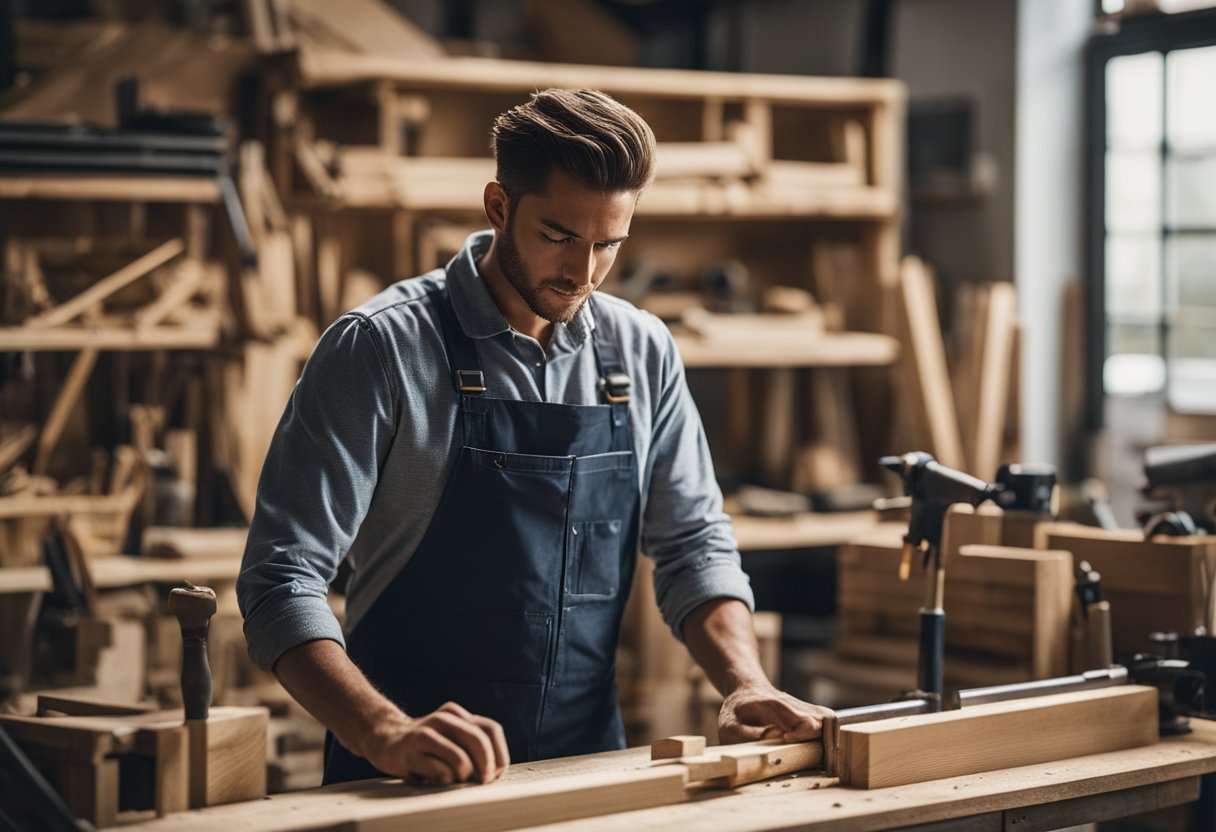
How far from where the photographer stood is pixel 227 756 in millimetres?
1903

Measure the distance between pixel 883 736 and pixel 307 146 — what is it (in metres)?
2.85

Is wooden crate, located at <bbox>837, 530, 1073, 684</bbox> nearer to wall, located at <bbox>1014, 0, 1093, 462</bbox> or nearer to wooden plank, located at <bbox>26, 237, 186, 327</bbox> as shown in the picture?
wall, located at <bbox>1014, 0, 1093, 462</bbox>

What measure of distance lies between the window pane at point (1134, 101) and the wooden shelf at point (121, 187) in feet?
9.87

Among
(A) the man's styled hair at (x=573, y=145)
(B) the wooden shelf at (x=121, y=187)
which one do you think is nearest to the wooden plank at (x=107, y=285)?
(B) the wooden shelf at (x=121, y=187)

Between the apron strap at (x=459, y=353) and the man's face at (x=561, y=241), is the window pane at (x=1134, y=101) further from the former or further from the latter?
the apron strap at (x=459, y=353)

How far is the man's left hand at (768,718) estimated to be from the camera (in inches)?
85.0

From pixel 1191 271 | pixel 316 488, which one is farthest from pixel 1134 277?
pixel 316 488

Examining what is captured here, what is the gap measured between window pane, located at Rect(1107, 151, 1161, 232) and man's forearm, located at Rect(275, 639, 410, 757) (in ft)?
12.1

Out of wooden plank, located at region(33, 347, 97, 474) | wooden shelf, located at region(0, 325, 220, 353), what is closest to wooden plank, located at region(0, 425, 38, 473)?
wooden plank, located at region(33, 347, 97, 474)

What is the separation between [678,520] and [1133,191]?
3022mm

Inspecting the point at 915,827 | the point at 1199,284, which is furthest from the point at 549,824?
the point at 1199,284

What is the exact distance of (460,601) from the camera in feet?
7.63

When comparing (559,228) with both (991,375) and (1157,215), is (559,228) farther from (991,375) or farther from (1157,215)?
(1157,215)

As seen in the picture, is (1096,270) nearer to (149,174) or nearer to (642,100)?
(642,100)
